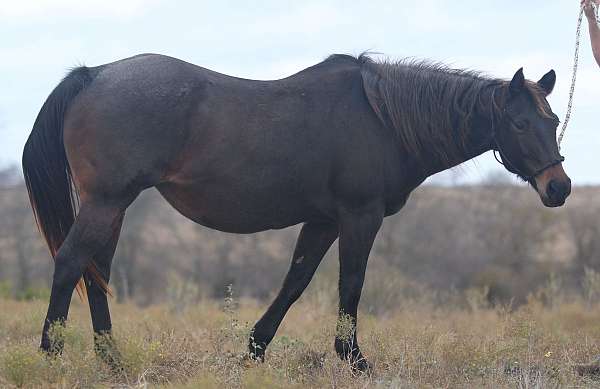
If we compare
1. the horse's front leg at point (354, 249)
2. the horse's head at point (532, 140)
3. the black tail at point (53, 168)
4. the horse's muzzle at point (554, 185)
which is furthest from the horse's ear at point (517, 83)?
the black tail at point (53, 168)

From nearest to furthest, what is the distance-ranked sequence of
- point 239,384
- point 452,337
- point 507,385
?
point 239,384
point 507,385
point 452,337

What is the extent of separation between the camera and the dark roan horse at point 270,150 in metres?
5.15

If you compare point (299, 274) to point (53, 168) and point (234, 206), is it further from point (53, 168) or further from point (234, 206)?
point (53, 168)

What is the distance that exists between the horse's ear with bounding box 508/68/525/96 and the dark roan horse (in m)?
0.01

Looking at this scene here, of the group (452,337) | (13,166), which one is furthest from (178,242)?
(452,337)

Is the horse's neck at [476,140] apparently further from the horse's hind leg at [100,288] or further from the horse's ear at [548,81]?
the horse's hind leg at [100,288]

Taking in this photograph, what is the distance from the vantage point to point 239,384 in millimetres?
4520

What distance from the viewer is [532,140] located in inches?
223

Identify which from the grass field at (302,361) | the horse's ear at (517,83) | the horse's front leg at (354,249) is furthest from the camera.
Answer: the horse's ear at (517,83)

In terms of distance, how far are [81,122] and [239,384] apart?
206 cm

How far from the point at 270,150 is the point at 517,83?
191 cm

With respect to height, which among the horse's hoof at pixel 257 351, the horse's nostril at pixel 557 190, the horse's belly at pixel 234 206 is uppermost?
the horse's nostril at pixel 557 190


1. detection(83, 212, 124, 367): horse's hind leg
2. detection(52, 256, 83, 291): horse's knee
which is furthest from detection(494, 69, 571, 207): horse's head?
detection(52, 256, 83, 291): horse's knee

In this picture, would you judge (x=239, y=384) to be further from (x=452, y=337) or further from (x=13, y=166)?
(x=13, y=166)
